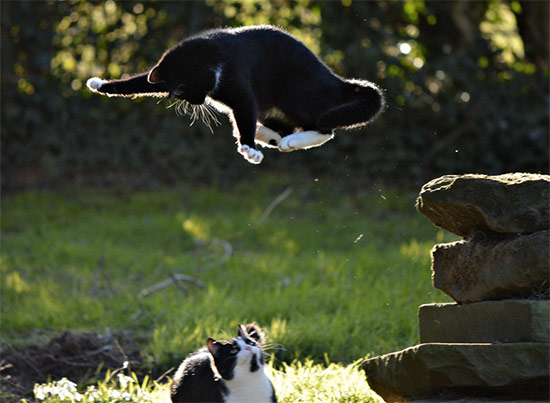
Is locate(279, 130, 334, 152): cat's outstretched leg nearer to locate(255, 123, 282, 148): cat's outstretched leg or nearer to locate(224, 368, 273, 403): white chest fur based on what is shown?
locate(255, 123, 282, 148): cat's outstretched leg

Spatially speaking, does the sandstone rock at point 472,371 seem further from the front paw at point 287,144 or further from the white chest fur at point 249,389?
the front paw at point 287,144

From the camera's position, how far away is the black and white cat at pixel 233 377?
396cm

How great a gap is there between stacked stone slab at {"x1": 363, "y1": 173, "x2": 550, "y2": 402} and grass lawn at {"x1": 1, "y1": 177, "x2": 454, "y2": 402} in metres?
0.79

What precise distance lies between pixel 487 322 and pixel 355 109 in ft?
4.01

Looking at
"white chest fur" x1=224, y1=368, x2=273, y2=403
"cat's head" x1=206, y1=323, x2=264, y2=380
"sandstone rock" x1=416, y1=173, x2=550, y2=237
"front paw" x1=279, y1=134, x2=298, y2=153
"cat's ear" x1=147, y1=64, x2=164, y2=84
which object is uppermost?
"cat's ear" x1=147, y1=64, x2=164, y2=84

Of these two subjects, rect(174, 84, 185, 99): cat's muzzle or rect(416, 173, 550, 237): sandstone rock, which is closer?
rect(174, 84, 185, 99): cat's muzzle

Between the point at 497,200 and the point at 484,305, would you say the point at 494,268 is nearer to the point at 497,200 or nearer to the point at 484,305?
the point at 484,305

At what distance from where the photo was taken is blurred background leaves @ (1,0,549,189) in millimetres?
9758

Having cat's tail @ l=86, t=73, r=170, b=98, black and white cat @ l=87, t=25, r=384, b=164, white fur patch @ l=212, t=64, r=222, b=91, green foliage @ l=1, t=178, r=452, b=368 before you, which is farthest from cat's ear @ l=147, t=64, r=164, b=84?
green foliage @ l=1, t=178, r=452, b=368

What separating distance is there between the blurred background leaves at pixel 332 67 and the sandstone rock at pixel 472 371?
6228 millimetres

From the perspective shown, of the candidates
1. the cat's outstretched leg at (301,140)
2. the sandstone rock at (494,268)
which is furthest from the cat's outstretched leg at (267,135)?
the sandstone rock at (494,268)

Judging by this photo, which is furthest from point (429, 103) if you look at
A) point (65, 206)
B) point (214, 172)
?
point (65, 206)

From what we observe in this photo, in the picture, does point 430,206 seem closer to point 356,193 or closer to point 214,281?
point 214,281

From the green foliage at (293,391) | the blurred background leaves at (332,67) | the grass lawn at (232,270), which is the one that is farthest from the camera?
the blurred background leaves at (332,67)
